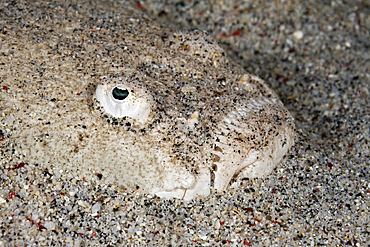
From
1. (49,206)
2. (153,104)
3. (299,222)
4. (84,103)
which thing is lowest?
(49,206)

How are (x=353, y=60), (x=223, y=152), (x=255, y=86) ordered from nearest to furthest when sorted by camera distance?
(x=223, y=152)
(x=255, y=86)
(x=353, y=60)

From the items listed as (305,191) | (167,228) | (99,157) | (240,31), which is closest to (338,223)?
(305,191)

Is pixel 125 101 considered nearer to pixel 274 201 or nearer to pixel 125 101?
pixel 125 101

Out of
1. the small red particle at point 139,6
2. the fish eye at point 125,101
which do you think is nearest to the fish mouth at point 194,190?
the fish eye at point 125,101

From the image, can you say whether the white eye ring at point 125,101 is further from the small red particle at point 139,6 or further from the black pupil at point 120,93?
the small red particle at point 139,6

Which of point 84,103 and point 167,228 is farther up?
point 84,103

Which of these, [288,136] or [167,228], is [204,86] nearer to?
[288,136]

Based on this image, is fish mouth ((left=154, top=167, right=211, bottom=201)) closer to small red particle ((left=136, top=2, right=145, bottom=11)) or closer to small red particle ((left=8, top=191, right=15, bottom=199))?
small red particle ((left=8, top=191, right=15, bottom=199))
